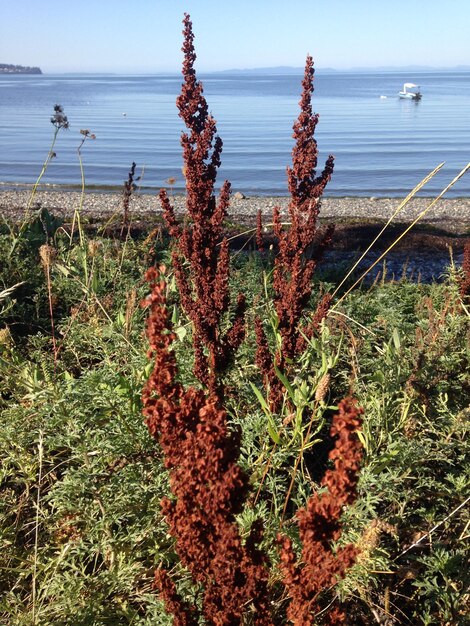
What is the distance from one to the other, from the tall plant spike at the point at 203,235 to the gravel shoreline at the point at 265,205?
11.6 metres

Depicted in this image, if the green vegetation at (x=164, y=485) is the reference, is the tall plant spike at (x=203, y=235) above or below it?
above

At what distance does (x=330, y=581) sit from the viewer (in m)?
1.93

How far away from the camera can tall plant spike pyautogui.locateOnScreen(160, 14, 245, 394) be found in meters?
3.73

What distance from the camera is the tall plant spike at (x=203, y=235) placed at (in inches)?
147

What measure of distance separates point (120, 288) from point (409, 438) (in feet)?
10.9

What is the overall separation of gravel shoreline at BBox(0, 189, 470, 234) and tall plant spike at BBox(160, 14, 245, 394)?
1160 centimetres

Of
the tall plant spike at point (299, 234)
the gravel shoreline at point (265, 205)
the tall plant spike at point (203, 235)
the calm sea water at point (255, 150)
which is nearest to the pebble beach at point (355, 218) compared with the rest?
the gravel shoreline at point (265, 205)

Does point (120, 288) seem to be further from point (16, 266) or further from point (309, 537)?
point (309, 537)

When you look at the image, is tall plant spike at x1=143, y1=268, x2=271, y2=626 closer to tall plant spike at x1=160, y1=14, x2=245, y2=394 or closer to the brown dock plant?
the brown dock plant

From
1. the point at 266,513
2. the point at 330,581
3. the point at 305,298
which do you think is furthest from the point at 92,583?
the point at 305,298

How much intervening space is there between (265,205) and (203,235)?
15.6 m

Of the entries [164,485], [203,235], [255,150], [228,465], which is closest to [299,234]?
[203,235]

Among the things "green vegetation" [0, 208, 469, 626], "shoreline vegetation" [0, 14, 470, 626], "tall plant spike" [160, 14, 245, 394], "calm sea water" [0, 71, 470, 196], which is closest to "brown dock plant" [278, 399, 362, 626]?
"shoreline vegetation" [0, 14, 470, 626]

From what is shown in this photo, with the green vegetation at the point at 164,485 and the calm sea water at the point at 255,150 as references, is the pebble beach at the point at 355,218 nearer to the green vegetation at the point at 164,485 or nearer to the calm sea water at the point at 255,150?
the green vegetation at the point at 164,485
